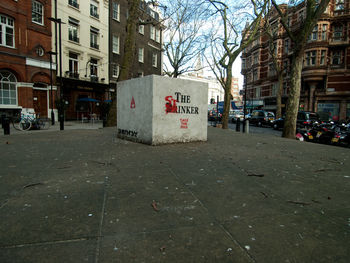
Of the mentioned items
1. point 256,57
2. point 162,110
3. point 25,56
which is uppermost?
point 256,57

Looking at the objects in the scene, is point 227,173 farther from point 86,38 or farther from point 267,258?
point 86,38

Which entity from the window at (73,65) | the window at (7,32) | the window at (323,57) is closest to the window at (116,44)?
the window at (73,65)

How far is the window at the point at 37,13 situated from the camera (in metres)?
19.1

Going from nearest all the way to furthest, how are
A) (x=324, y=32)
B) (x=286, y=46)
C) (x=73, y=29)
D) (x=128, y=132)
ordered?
(x=128, y=132) → (x=73, y=29) → (x=324, y=32) → (x=286, y=46)

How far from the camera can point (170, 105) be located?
21.0 ft

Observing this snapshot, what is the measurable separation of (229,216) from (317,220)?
87 centimetres

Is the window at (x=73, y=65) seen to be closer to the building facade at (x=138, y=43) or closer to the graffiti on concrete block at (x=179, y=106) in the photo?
the building facade at (x=138, y=43)

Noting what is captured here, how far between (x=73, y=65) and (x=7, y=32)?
6501mm

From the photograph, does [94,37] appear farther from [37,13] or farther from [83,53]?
[37,13]

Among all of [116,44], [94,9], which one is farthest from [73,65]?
[94,9]

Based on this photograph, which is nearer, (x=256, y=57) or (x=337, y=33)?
(x=337, y=33)

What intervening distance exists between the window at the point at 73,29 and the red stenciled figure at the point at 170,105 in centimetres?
→ 2121

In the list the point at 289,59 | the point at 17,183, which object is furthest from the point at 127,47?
the point at 289,59

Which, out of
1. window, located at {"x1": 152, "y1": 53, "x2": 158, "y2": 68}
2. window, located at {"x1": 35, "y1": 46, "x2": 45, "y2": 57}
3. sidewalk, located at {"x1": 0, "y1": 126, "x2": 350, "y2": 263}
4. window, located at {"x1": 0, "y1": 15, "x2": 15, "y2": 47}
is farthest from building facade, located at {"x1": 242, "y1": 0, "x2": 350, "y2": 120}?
sidewalk, located at {"x1": 0, "y1": 126, "x2": 350, "y2": 263}
